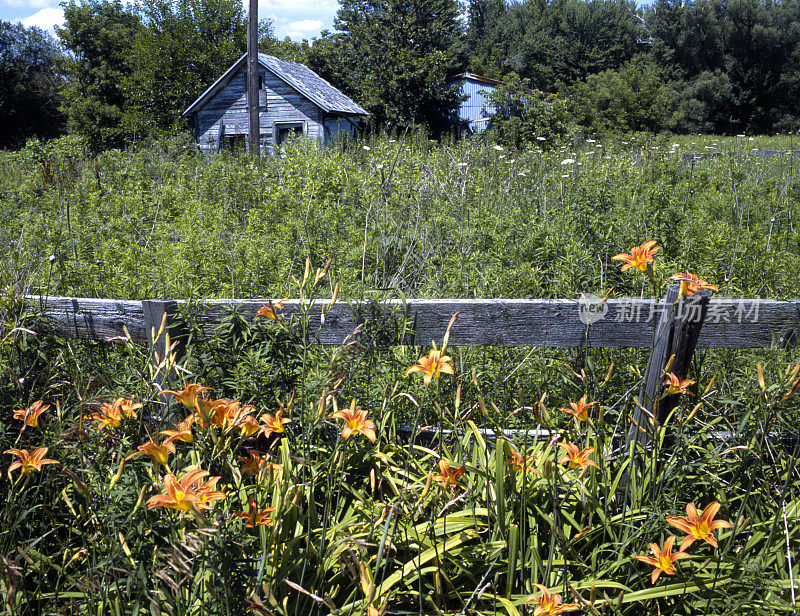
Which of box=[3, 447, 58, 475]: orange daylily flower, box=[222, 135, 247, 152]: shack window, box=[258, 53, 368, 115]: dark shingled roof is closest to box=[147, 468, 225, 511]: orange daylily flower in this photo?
box=[3, 447, 58, 475]: orange daylily flower

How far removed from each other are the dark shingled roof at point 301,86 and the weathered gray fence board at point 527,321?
75.4ft

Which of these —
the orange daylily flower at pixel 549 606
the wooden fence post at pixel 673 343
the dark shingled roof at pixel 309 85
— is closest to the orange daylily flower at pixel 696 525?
the orange daylily flower at pixel 549 606

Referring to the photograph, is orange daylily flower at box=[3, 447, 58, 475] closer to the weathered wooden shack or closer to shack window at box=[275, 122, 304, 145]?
the weathered wooden shack

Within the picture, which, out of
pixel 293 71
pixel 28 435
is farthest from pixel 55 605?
pixel 293 71

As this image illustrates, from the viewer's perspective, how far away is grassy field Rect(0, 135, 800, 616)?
1414 mm

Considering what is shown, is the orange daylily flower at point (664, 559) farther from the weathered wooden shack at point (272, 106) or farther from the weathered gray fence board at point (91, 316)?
the weathered wooden shack at point (272, 106)

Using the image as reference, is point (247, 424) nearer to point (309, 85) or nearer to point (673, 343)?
point (673, 343)

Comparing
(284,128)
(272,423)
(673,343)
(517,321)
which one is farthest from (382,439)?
(284,128)

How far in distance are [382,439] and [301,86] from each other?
24244 millimetres

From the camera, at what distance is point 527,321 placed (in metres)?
2.38

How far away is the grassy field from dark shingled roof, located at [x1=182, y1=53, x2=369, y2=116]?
2037cm

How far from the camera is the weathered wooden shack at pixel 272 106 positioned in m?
24.4

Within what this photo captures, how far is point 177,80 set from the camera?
94.1ft

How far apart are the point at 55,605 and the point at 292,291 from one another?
169 centimetres
